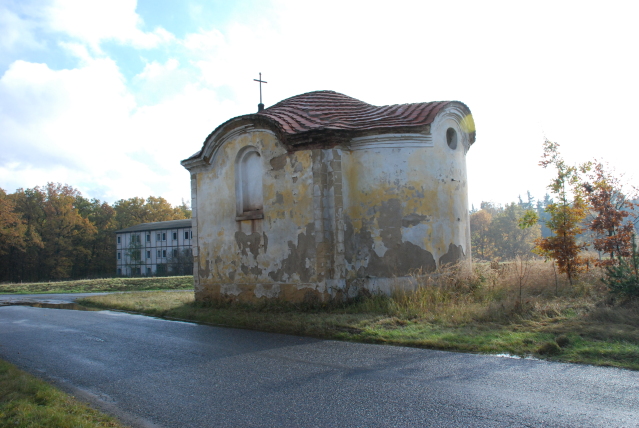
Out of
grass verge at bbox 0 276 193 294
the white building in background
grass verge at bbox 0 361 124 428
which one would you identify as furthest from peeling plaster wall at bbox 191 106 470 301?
the white building in background

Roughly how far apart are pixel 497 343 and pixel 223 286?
9.16 metres

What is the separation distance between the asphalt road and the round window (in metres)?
7.88

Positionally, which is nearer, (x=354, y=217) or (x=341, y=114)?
(x=354, y=217)

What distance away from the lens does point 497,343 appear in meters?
7.08

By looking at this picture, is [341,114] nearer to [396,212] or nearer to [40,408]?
[396,212]

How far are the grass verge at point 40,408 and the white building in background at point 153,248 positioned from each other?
56440 mm

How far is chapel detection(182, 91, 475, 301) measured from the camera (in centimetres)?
1236

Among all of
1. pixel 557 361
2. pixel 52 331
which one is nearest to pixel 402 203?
pixel 557 361

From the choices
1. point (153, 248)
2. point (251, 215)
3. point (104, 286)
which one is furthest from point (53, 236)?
point (251, 215)

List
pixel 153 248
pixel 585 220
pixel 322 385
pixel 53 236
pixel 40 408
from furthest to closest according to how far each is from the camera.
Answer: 1. pixel 153 248
2. pixel 53 236
3. pixel 585 220
4. pixel 322 385
5. pixel 40 408

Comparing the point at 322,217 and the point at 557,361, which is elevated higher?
the point at 322,217

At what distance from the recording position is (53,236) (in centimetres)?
6438

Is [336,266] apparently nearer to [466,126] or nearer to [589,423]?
[466,126]

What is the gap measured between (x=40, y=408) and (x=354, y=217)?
8942 millimetres
